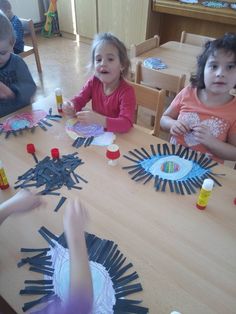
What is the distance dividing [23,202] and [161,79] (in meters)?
1.28

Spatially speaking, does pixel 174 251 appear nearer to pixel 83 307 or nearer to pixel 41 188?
pixel 83 307

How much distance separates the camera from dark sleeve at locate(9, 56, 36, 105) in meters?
1.49

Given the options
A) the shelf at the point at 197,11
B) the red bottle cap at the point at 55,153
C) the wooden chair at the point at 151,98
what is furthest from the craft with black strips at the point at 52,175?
the shelf at the point at 197,11

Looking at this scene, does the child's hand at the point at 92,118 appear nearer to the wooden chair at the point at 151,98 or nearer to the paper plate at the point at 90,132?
the paper plate at the point at 90,132

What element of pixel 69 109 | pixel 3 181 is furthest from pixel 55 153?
pixel 69 109

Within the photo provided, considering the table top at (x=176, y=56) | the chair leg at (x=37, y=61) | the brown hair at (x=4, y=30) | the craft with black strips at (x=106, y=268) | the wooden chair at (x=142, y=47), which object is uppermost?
the brown hair at (x=4, y=30)

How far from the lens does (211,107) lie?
1.30 metres

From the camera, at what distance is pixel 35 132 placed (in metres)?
1.26

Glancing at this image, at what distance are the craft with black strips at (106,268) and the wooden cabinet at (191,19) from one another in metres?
3.15

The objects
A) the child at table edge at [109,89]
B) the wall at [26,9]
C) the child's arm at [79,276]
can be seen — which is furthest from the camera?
the wall at [26,9]

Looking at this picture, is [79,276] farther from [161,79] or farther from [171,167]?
[161,79]

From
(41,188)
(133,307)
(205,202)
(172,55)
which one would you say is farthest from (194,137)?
(172,55)

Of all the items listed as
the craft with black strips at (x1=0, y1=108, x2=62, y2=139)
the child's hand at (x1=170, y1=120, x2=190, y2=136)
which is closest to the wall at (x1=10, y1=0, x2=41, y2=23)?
the craft with black strips at (x1=0, y1=108, x2=62, y2=139)

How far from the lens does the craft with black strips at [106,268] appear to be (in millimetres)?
668
